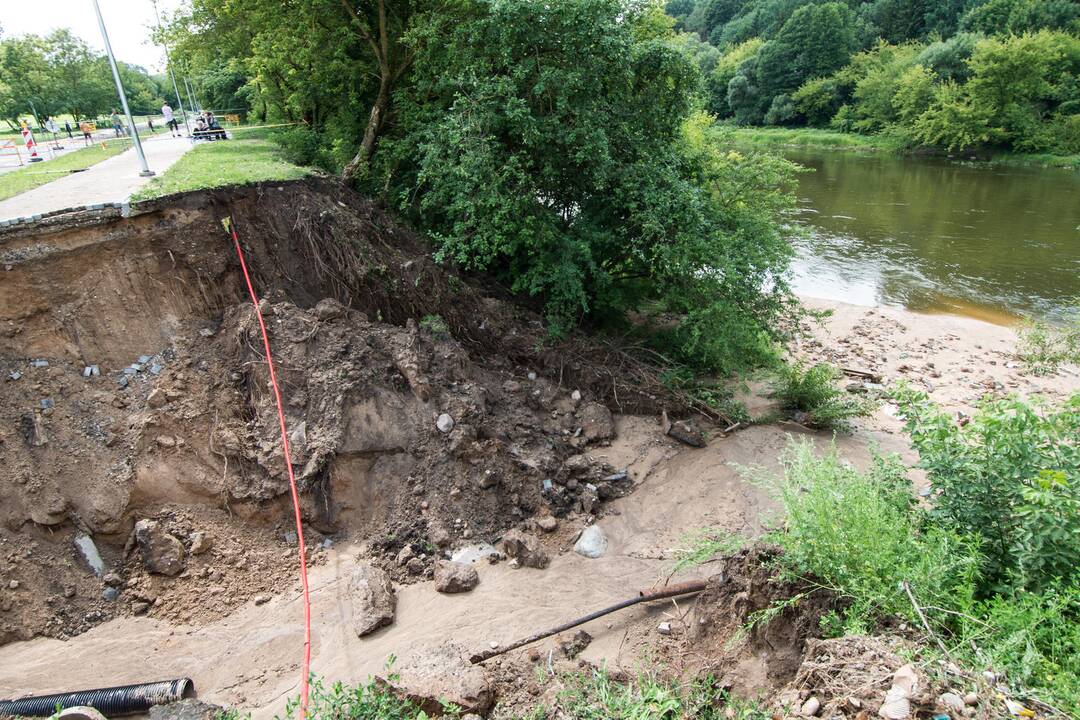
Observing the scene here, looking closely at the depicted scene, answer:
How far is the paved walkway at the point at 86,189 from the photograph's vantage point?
8445 millimetres

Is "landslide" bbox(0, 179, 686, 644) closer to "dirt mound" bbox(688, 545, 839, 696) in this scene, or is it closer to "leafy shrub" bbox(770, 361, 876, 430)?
"dirt mound" bbox(688, 545, 839, 696)

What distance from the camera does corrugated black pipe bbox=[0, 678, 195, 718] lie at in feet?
17.4

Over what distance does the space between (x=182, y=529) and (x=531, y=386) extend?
201 inches

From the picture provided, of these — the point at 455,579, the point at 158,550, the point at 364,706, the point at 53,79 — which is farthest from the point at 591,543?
the point at 53,79

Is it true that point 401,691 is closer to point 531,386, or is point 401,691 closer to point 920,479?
point 531,386

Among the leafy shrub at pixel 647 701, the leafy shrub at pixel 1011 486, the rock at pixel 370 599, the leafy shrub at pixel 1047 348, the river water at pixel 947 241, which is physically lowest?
the leafy shrub at pixel 1047 348

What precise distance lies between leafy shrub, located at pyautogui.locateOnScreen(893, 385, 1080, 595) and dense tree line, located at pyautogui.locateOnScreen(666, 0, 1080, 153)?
89.5ft

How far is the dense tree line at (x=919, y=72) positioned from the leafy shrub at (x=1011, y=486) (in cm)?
2728

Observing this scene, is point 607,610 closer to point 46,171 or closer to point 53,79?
point 46,171

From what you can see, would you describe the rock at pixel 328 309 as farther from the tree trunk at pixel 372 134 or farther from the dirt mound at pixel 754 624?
the dirt mound at pixel 754 624

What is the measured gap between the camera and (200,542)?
7.11 metres

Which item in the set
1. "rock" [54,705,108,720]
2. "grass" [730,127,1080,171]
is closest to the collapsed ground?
"rock" [54,705,108,720]

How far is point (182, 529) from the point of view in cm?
722

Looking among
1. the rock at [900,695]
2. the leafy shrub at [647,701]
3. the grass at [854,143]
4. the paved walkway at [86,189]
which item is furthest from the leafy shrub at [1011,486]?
the grass at [854,143]
